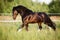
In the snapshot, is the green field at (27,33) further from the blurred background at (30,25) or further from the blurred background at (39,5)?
the blurred background at (39,5)

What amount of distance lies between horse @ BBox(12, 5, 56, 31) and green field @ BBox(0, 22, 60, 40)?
4 centimetres

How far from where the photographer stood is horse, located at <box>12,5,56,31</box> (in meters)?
1.34

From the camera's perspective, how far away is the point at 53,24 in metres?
1.34

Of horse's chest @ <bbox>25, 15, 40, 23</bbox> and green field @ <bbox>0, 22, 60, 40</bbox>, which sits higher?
horse's chest @ <bbox>25, 15, 40, 23</bbox>

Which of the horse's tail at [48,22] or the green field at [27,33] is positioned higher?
the horse's tail at [48,22]

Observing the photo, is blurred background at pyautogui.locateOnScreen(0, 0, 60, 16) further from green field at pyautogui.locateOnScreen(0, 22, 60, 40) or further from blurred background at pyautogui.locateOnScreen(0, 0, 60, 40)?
green field at pyautogui.locateOnScreen(0, 22, 60, 40)

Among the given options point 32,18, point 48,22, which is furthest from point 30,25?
point 48,22

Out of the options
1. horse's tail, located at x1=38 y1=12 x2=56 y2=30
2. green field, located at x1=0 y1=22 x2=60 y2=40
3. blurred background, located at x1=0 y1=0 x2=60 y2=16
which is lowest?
green field, located at x1=0 y1=22 x2=60 y2=40

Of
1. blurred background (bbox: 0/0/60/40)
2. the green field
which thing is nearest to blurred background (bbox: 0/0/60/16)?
blurred background (bbox: 0/0/60/40)

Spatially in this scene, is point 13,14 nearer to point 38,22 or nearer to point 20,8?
point 20,8

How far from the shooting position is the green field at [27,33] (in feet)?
4.38

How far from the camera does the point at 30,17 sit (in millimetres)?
1358

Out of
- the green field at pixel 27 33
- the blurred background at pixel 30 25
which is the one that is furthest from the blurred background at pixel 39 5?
the green field at pixel 27 33

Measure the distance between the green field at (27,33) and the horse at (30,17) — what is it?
0.04 metres
